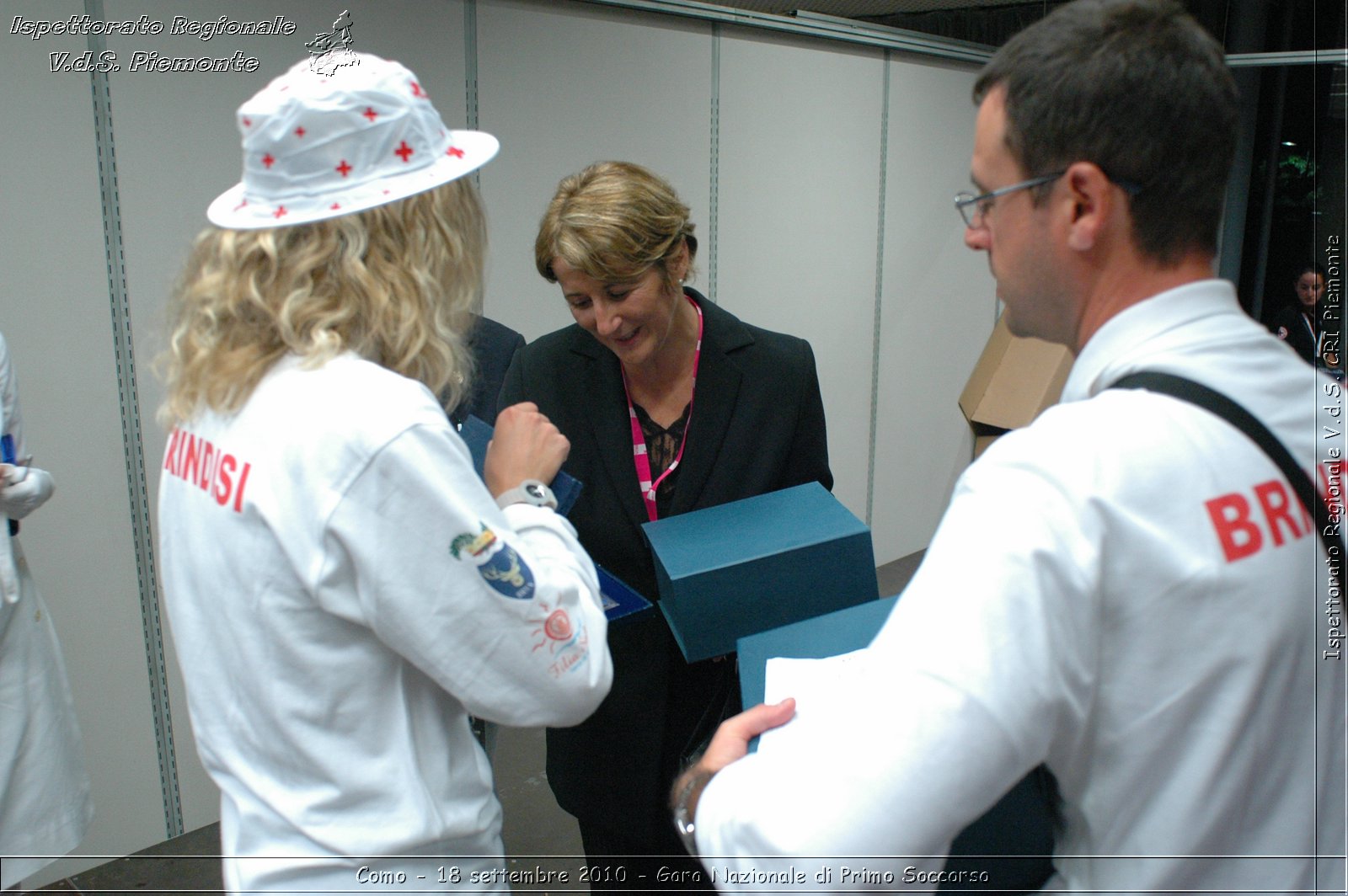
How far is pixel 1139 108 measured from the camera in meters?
0.68

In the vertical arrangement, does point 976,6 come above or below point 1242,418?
above

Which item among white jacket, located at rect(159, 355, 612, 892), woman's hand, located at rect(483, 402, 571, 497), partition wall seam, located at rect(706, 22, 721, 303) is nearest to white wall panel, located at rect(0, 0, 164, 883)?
white jacket, located at rect(159, 355, 612, 892)

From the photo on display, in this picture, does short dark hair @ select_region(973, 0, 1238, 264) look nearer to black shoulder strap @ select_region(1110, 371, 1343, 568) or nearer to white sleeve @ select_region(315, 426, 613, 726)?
black shoulder strap @ select_region(1110, 371, 1343, 568)

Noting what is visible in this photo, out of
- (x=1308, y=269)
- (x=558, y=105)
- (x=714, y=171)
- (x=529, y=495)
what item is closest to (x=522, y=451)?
(x=529, y=495)

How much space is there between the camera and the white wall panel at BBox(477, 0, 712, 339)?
8.90 ft

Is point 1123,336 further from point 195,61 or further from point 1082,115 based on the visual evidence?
point 195,61

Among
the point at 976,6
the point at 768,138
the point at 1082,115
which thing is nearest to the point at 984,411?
the point at 768,138

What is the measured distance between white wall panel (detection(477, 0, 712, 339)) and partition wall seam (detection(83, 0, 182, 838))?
976 mm

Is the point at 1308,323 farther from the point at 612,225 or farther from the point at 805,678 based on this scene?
the point at 805,678

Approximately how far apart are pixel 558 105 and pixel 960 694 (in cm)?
263

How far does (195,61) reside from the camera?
219 cm

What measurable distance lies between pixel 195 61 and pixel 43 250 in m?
0.58

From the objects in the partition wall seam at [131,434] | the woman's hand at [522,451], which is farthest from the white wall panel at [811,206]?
the woman's hand at [522,451]

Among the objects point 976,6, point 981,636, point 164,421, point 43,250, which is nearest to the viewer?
point 981,636
